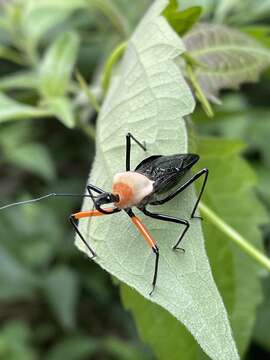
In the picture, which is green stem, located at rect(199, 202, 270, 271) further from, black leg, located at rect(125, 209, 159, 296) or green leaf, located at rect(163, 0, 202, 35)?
green leaf, located at rect(163, 0, 202, 35)

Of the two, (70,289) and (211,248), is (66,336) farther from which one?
(211,248)

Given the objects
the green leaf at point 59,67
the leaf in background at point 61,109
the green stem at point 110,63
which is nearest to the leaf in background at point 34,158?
the green leaf at point 59,67

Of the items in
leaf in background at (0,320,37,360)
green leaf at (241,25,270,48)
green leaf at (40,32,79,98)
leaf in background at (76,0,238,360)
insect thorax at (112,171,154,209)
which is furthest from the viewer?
leaf in background at (0,320,37,360)

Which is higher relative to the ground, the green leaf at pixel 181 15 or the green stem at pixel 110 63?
the green leaf at pixel 181 15

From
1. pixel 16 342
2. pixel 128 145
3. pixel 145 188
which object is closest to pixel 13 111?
pixel 145 188

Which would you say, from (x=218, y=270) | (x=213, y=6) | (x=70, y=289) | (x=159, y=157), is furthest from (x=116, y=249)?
(x=70, y=289)

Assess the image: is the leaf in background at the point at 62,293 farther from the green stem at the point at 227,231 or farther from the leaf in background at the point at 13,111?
the green stem at the point at 227,231

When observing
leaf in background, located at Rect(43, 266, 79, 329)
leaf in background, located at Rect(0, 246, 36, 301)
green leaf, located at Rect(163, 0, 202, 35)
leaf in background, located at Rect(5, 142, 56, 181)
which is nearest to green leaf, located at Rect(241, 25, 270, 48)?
green leaf, located at Rect(163, 0, 202, 35)
